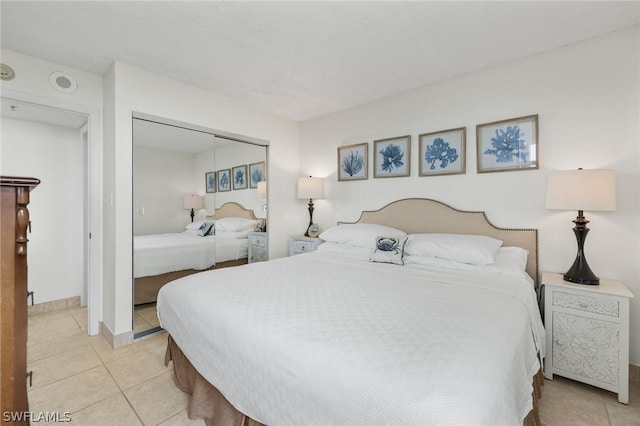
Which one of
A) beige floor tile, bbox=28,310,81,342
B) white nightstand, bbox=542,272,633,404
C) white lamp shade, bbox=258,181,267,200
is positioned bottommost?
beige floor tile, bbox=28,310,81,342

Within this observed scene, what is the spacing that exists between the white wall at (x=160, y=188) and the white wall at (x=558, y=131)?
7.55 feet

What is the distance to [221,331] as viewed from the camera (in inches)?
51.9

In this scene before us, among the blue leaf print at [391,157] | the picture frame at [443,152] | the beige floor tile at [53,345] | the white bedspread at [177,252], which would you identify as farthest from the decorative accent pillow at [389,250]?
the beige floor tile at [53,345]

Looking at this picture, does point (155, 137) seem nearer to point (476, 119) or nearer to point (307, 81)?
point (307, 81)

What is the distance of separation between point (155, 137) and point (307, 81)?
5.13ft

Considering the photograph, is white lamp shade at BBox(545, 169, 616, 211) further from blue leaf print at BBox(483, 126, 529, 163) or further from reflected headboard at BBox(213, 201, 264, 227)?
reflected headboard at BBox(213, 201, 264, 227)

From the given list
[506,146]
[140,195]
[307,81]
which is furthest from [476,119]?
[140,195]

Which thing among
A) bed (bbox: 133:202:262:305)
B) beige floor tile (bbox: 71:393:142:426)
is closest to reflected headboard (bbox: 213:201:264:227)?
bed (bbox: 133:202:262:305)

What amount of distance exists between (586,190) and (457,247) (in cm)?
87

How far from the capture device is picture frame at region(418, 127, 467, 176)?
2.72 meters

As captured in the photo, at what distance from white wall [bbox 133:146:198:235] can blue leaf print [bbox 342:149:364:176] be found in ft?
5.78

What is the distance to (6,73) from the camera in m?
2.24

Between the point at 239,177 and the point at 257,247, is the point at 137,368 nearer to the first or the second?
the point at 257,247

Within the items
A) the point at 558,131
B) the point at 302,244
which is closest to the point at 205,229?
the point at 302,244
